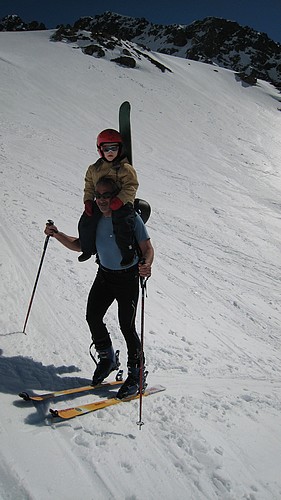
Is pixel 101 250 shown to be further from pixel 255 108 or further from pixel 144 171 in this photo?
pixel 255 108

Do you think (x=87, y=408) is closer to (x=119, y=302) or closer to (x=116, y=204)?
(x=119, y=302)

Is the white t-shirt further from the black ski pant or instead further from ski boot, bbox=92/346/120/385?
ski boot, bbox=92/346/120/385

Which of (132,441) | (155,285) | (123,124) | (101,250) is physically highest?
(123,124)

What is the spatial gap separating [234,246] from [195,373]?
6.48 m

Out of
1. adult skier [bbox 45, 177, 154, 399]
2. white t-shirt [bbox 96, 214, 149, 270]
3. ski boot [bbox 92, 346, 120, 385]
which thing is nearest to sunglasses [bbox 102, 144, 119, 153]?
adult skier [bbox 45, 177, 154, 399]

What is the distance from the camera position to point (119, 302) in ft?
10.9

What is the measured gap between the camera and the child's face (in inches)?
123

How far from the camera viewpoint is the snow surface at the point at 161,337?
258 cm

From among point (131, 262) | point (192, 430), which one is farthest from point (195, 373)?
point (131, 262)

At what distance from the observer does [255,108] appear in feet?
121

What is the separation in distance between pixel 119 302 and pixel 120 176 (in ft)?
3.61

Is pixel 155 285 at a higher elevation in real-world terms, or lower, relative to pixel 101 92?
lower

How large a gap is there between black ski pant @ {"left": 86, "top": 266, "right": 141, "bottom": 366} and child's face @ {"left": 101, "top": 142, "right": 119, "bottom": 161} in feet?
3.14

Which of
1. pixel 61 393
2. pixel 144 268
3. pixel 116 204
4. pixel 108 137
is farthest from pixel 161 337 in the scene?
pixel 108 137
